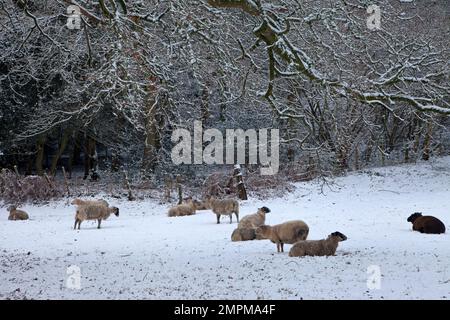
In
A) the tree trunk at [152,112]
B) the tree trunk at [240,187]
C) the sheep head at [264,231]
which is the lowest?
the sheep head at [264,231]

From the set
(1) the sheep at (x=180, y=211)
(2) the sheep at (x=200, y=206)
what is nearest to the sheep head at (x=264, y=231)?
(1) the sheep at (x=180, y=211)

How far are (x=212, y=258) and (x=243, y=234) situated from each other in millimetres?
2660

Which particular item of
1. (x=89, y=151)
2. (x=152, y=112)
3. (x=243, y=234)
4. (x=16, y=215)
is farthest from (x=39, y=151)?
(x=152, y=112)

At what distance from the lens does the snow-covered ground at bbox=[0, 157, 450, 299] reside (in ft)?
27.2

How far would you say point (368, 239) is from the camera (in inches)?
550

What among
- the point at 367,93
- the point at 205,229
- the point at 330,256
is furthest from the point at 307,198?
the point at 367,93

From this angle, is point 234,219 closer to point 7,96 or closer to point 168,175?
point 168,175

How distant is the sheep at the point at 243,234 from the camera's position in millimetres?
14234

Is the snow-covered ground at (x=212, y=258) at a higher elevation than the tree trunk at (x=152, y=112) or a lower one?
lower

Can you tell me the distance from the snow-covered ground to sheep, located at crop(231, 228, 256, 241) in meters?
0.28

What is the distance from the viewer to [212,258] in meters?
A: 11.7

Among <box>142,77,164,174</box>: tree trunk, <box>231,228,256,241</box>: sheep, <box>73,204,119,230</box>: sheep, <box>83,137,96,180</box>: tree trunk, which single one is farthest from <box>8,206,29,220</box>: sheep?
<box>83,137,96,180</box>: tree trunk

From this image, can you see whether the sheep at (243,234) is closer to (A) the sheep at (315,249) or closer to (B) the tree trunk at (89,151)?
(A) the sheep at (315,249)

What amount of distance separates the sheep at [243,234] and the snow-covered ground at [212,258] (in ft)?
0.90
